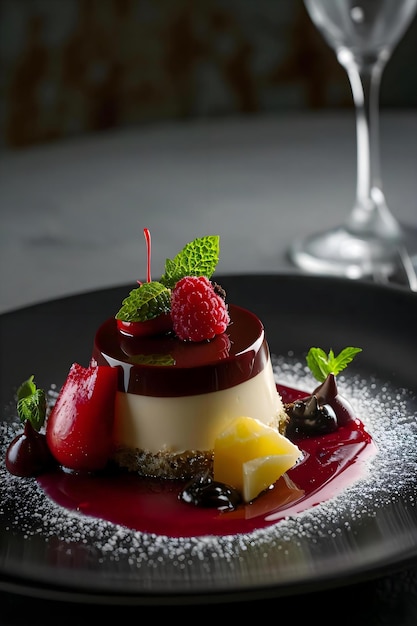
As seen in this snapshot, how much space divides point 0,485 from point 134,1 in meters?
2.57

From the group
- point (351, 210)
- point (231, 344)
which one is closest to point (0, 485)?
point (231, 344)

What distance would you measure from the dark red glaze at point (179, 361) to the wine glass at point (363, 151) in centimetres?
79

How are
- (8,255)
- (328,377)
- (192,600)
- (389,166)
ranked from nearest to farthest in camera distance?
(192,600) → (328,377) → (8,255) → (389,166)

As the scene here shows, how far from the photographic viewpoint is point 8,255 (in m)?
2.72

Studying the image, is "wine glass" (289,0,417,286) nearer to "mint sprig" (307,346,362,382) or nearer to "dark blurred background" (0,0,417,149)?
"mint sprig" (307,346,362,382)

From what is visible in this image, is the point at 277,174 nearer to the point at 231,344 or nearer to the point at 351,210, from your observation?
the point at 351,210

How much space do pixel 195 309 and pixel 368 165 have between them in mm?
1252

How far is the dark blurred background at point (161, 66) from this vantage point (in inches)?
143

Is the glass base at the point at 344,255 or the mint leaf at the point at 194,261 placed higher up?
the mint leaf at the point at 194,261

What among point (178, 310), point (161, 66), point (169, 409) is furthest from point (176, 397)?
point (161, 66)

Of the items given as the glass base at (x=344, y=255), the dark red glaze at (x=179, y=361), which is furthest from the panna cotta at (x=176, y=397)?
the glass base at (x=344, y=255)

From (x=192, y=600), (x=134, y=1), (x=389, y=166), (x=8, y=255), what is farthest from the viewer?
(x=134, y=1)

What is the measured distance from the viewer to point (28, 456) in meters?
1.54

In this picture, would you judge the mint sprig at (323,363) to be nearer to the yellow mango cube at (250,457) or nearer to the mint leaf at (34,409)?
the yellow mango cube at (250,457)
